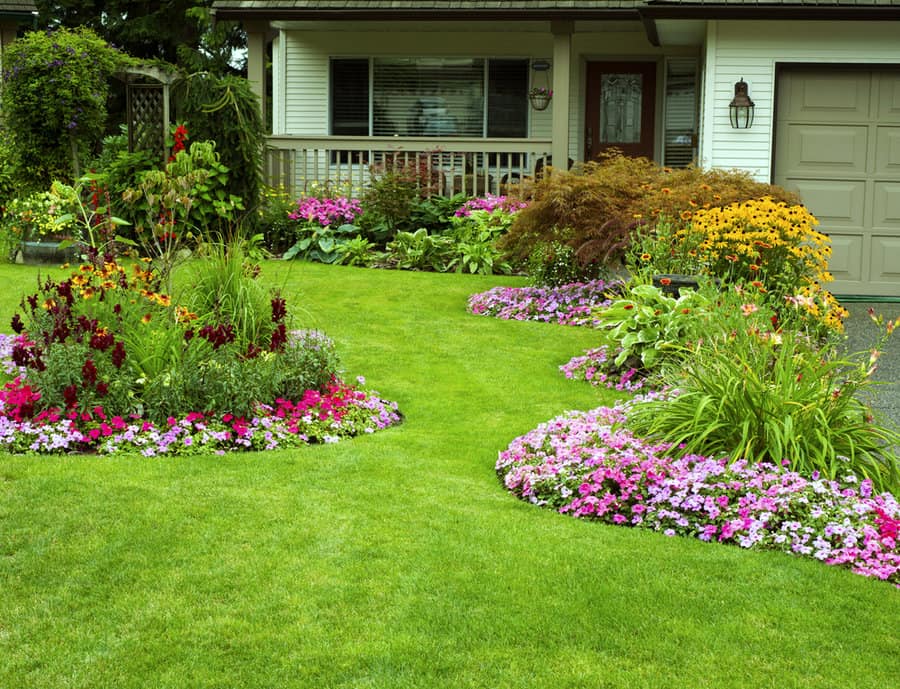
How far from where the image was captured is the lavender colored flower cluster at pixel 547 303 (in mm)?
10086

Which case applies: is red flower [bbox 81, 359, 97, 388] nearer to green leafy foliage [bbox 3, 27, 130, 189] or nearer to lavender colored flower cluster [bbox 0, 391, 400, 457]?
lavender colored flower cluster [bbox 0, 391, 400, 457]

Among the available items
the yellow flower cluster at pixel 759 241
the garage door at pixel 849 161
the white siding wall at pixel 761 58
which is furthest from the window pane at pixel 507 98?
the yellow flower cluster at pixel 759 241

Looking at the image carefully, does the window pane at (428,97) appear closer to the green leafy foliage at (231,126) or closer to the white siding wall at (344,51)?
the white siding wall at (344,51)

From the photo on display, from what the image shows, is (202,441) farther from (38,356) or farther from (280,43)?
(280,43)

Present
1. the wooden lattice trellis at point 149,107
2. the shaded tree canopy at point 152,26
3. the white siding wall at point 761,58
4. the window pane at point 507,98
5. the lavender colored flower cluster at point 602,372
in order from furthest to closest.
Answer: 1. the shaded tree canopy at point 152,26
2. the window pane at point 507,98
3. the wooden lattice trellis at point 149,107
4. the white siding wall at point 761,58
5. the lavender colored flower cluster at point 602,372

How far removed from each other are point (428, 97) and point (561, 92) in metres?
3.18

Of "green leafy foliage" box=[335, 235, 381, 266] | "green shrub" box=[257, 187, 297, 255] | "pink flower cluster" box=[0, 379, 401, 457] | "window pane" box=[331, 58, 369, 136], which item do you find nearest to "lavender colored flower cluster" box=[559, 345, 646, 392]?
"pink flower cluster" box=[0, 379, 401, 457]

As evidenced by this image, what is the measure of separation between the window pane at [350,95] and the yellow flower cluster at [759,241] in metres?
9.14

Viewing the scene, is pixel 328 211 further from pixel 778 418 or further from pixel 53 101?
pixel 778 418

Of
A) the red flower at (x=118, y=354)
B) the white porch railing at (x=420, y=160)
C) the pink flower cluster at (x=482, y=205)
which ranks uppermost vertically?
the white porch railing at (x=420, y=160)

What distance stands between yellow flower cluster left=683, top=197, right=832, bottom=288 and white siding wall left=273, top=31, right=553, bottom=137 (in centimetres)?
821

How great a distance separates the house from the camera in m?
12.6

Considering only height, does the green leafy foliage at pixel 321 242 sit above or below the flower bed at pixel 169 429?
above

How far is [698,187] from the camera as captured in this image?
10.0 meters
